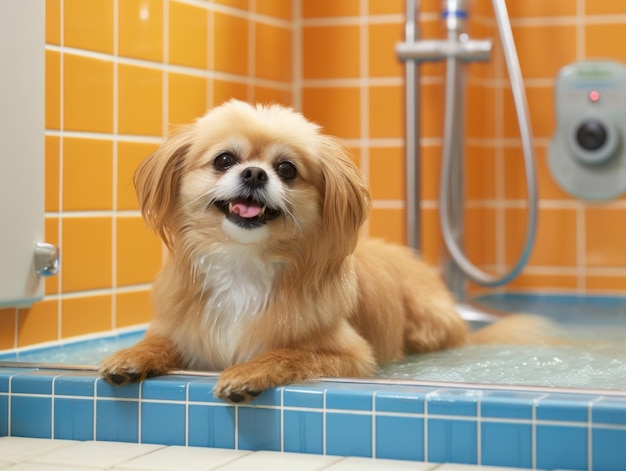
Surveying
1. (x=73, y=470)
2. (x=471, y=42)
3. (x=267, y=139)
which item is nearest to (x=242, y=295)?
(x=267, y=139)

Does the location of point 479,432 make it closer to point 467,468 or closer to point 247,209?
point 467,468

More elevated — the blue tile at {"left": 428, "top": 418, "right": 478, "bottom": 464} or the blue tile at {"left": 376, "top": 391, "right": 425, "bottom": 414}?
the blue tile at {"left": 376, "top": 391, "right": 425, "bottom": 414}

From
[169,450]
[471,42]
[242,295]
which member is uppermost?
[471,42]

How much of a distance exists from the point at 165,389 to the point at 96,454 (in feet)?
0.51

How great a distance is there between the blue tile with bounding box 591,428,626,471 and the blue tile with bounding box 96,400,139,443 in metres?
0.75

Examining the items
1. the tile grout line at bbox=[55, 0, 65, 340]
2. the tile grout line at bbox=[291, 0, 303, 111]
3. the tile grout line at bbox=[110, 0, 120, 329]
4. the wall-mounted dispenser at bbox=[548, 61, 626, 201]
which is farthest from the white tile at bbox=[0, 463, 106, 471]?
the wall-mounted dispenser at bbox=[548, 61, 626, 201]

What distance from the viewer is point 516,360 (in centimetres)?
227

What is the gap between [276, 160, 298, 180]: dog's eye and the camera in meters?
1.90

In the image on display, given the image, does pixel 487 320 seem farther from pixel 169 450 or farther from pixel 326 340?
pixel 169 450

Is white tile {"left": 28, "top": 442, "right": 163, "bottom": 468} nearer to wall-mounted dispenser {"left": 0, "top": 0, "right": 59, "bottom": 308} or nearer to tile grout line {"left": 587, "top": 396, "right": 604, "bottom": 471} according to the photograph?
wall-mounted dispenser {"left": 0, "top": 0, "right": 59, "bottom": 308}

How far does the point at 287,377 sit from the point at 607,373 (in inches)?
24.6

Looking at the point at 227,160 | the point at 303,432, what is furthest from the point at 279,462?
the point at 227,160

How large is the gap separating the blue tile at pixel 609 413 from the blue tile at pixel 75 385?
83 centimetres

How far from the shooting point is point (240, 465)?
172cm
